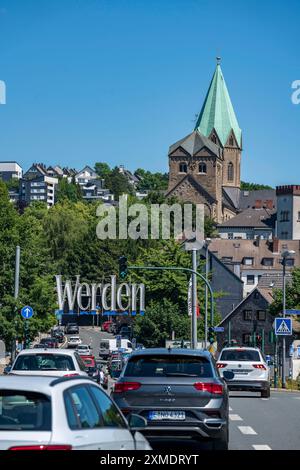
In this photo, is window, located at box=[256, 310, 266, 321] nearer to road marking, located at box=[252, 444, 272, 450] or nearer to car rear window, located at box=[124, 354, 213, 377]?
road marking, located at box=[252, 444, 272, 450]

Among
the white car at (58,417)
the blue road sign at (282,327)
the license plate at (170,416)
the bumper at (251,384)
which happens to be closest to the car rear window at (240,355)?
the bumper at (251,384)

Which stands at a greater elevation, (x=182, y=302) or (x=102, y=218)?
(x=102, y=218)

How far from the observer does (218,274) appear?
125562 millimetres

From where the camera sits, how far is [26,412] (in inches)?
374

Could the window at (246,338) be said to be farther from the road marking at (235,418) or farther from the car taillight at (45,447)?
the car taillight at (45,447)

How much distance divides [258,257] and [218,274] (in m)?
16.8

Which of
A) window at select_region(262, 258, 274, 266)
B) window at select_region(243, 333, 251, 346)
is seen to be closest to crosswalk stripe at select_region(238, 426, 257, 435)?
window at select_region(243, 333, 251, 346)

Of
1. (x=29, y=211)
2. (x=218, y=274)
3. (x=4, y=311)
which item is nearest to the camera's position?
(x=4, y=311)

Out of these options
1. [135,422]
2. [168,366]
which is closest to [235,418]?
[168,366]

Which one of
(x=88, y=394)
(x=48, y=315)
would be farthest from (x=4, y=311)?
(x=88, y=394)

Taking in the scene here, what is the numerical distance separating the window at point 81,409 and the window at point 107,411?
14 cm

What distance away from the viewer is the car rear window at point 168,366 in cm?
1631

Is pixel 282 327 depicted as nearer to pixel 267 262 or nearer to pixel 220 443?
pixel 220 443
